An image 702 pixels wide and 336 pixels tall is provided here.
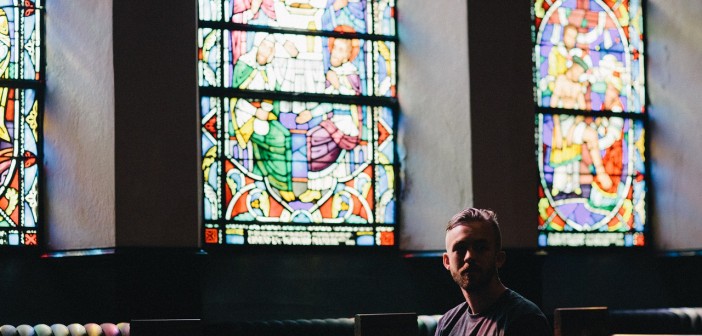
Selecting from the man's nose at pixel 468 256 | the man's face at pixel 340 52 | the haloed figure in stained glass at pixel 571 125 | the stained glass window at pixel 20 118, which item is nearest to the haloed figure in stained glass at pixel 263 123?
the man's face at pixel 340 52

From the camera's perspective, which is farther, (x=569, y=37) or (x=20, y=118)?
(x=569, y=37)

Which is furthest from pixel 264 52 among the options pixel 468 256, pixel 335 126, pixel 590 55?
pixel 468 256

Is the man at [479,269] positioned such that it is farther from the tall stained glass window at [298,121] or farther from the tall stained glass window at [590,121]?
the tall stained glass window at [590,121]

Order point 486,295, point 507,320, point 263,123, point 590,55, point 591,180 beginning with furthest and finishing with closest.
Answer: point 590,55 → point 591,180 → point 263,123 → point 486,295 → point 507,320

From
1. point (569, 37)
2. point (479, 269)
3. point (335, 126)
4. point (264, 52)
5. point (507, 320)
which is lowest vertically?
point (507, 320)

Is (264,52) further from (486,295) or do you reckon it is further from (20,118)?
(486,295)

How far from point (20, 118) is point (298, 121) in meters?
1.47

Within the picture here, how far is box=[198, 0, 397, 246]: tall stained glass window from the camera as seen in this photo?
5.95 metres

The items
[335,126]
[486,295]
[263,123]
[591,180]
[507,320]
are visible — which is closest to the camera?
[507,320]

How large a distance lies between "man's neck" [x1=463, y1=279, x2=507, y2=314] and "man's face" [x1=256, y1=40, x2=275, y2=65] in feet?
12.1

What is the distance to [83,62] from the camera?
5441mm

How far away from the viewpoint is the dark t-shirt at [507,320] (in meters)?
2.46

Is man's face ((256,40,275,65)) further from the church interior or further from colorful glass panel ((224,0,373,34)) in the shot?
the church interior

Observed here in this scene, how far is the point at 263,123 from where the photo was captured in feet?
19.9
